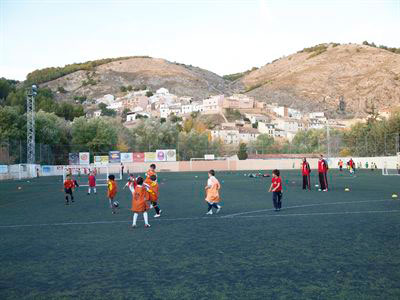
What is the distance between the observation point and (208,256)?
328 inches

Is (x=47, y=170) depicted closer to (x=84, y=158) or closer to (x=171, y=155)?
(x=84, y=158)

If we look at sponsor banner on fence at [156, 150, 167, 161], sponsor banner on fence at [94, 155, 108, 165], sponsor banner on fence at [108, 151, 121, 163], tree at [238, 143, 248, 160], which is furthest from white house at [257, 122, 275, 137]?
sponsor banner on fence at [108, 151, 121, 163]

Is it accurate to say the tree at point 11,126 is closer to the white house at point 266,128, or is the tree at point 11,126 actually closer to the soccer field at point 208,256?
the soccer field at point 208,256

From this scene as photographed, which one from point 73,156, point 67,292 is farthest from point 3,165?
point 67,292

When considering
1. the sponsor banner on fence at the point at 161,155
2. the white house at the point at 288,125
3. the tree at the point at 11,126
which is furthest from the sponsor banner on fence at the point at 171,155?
the white house at the point at 288,125

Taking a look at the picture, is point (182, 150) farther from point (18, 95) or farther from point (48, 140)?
point (18, 95)

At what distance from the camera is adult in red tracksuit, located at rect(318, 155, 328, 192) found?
23.8 m

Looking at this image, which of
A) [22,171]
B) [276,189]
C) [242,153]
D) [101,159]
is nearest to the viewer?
[276,189]

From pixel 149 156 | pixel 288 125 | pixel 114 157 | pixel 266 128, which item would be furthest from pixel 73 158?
pixel 288 125

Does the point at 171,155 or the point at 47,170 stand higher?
the point at 171,155

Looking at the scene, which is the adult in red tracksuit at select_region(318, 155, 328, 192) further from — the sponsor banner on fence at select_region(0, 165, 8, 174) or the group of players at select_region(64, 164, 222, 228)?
the sponsor banner on fence at select_region(0, 165, 8, 174)

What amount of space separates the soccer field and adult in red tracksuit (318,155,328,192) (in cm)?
896

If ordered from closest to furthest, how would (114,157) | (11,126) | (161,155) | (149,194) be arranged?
(149,194), (11,126), (114,157), (161,155)

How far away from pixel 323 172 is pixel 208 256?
17.3 metres
